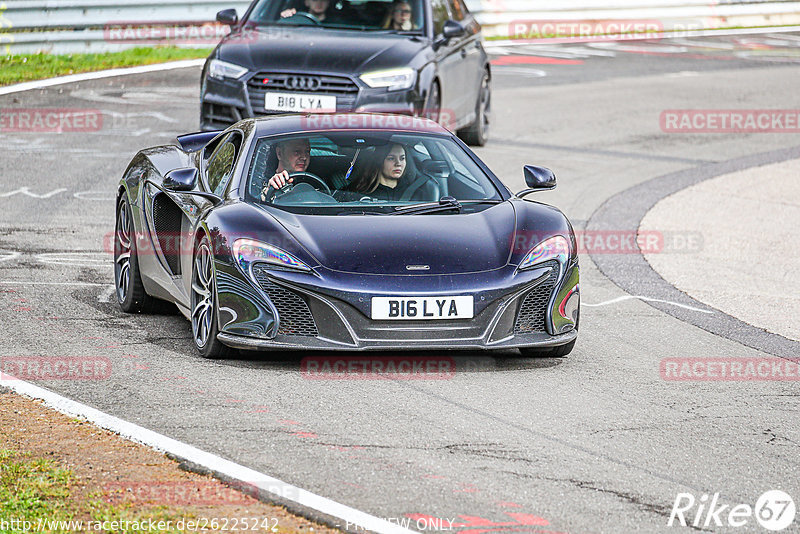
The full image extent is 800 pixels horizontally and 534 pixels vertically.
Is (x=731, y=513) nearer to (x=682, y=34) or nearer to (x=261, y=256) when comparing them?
(x=261, y=256)

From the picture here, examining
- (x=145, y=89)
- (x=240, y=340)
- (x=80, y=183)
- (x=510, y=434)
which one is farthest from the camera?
(x=145, y=89)

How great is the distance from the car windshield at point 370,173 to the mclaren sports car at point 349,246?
0.01 meters

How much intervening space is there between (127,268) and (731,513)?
4713 millimetres

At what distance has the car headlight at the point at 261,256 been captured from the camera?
23.1 ft

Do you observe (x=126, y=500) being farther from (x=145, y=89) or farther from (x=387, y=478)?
(x=145, y=89)

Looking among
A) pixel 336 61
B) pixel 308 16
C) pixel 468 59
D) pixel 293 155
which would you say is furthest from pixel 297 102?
pixel 293 155

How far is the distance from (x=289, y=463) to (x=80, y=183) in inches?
324

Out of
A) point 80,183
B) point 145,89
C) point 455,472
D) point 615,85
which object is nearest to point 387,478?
point 455,472

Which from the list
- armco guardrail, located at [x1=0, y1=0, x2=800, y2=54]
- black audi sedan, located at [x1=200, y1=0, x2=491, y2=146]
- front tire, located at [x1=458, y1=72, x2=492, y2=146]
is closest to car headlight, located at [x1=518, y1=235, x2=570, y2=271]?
black audi sedan, located at [x1=200, y1=0, x2=491, y2=146]

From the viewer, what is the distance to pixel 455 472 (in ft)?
18.1

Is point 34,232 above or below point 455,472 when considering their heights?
below

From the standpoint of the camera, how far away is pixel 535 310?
729 cm

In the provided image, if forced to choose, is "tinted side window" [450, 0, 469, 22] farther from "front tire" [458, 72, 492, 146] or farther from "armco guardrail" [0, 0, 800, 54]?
"armco guardrail" [0, 0, 800, 54]

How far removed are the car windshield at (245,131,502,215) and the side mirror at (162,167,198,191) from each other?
331 millimetres
